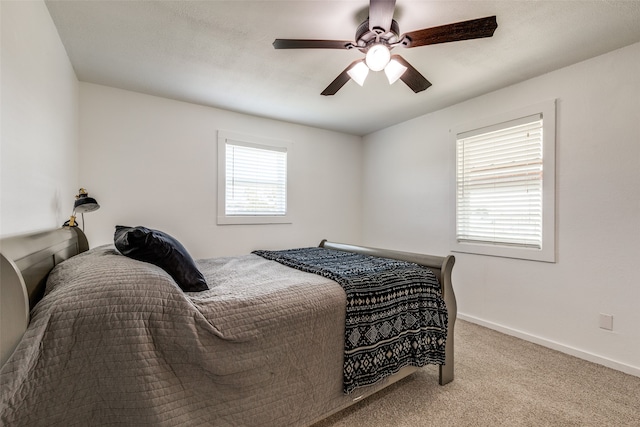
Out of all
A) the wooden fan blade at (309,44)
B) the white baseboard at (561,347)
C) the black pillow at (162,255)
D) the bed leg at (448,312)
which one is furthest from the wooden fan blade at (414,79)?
the white baseboard at (561,347)

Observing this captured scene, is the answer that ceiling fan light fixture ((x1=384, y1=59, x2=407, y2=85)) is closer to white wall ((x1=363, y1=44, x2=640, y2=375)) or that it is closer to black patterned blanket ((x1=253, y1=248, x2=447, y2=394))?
black patterned blanket ((x1=253, y1=248, x2=447, y2=394))

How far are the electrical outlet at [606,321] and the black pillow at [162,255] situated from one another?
10.1 feet

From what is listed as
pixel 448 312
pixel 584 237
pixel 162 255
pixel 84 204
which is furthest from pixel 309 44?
pixel 584 237

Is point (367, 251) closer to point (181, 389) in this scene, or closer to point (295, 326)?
point (295, 326)

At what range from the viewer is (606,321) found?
2236 mm

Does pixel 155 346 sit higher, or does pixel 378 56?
pixel 378 56

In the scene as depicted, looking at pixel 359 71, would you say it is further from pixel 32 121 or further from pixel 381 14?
pixel 32 121

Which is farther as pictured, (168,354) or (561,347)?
(561,347)

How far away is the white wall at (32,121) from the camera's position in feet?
4.09

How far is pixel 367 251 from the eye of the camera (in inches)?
104

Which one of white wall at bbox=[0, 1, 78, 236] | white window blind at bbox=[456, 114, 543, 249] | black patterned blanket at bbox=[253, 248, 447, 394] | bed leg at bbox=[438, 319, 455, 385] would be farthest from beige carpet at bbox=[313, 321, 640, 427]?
white wall at bbox=[0, 1, 78, 236]

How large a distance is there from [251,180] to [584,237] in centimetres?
351

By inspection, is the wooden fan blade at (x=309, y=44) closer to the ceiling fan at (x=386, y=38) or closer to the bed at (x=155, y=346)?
the ceiling fan at (x=386, y=38)

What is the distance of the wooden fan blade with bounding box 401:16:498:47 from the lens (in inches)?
57.9
